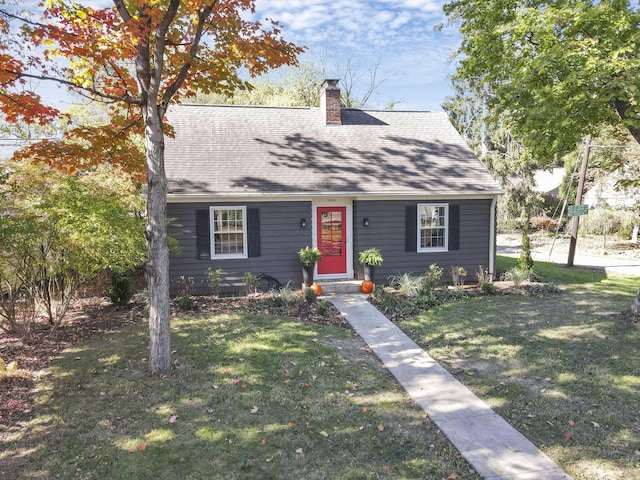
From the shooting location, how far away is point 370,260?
1094 centimetres

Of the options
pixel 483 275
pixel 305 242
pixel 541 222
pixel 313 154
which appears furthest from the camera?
pixel 541 222

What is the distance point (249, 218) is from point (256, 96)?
18076 mm

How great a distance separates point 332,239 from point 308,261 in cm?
132

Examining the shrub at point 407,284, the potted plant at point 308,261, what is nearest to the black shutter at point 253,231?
the potted plant at point 308,261

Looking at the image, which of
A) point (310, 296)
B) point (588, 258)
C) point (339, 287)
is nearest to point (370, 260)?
point (339, 287)

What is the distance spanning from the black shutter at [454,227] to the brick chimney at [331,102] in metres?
4.56

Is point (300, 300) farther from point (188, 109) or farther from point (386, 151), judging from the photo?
point (188, 109)

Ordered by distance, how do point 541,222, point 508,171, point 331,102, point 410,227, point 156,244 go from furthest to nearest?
point 541,222
point 508,171
point 331,102
point 410,227
point 156,244

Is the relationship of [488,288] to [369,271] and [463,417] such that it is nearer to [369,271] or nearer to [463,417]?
[369,271]

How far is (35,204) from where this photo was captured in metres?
7.23

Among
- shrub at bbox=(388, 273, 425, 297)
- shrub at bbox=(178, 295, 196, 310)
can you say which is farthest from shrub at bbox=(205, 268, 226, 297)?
shrub at bbox=(388, 273, 425, 297)

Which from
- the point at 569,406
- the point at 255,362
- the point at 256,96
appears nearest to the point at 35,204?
the point at 255,362

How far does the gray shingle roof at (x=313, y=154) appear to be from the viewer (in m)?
11.2

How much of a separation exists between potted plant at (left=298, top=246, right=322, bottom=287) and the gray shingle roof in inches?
61.2
